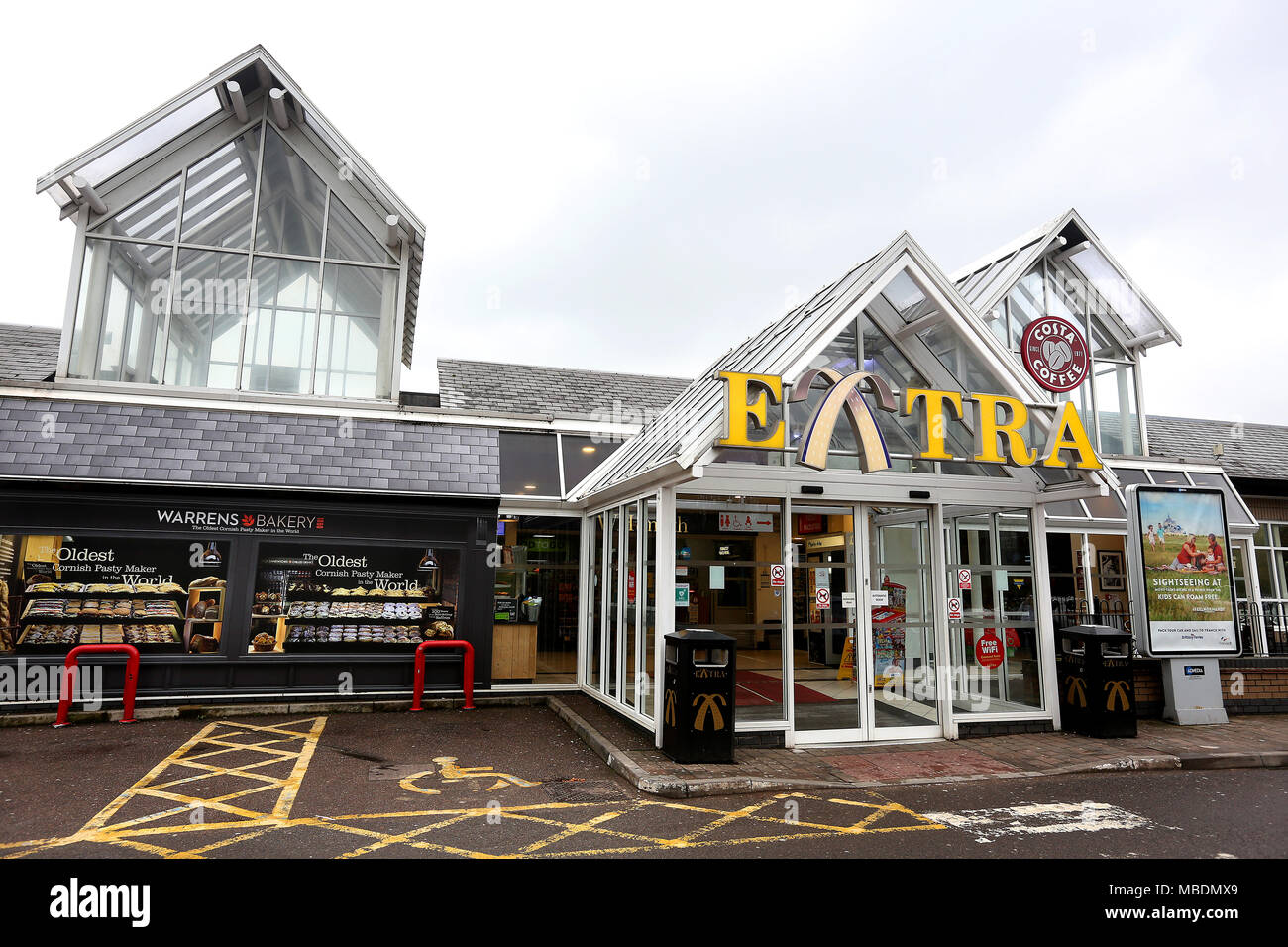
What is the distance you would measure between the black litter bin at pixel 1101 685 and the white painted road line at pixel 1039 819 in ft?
9.50

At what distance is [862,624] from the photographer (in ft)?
27.8

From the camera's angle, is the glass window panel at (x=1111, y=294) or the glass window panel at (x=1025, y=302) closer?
the glass window panel at (x=1025, y=302)

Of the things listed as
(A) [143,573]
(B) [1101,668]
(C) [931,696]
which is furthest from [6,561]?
(B) [1101,668]

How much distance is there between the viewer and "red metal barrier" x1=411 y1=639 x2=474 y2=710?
1034 centimetres

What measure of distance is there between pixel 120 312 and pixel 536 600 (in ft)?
26.5

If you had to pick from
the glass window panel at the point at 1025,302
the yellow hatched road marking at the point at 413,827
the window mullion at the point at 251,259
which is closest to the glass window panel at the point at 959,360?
the yellow hatched road marking at the point at 413,827

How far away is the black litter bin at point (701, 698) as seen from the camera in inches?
287

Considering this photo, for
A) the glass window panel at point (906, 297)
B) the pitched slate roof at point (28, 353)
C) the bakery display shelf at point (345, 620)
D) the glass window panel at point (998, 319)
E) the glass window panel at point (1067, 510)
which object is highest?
the glass window panel at point (998, 319)

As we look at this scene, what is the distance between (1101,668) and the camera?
351 inches

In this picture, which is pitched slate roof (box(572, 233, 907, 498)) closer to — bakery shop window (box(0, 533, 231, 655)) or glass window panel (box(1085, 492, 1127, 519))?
bakery shop window (box(0, 533, 231, 655))

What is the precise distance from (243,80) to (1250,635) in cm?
1886

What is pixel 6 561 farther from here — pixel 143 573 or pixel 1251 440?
pixel 1251 440

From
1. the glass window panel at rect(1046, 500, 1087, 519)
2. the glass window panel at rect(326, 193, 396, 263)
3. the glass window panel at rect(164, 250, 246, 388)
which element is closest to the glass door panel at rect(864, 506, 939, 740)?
the glass window panel at rect(1046, 500, 1087, 519)

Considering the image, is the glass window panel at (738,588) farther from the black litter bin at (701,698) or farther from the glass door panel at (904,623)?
the glass door panel at (904,623)
